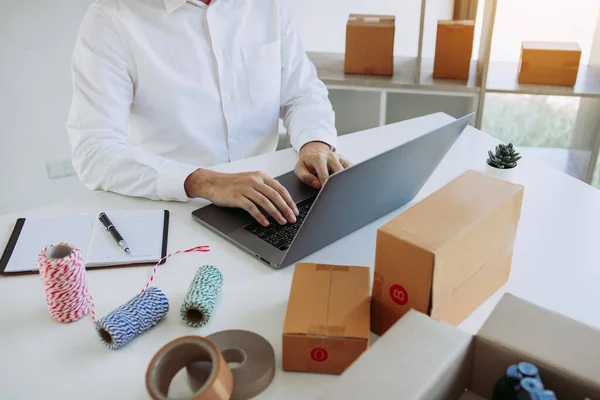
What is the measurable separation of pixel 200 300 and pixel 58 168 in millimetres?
2147

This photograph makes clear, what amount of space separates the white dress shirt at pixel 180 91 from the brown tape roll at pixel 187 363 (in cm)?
60

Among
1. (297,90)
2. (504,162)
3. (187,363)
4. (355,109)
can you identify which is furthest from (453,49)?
(187,363)

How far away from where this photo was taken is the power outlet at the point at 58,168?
9.21ft

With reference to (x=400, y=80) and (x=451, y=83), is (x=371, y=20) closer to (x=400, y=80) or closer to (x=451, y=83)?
(x=400, y=80)

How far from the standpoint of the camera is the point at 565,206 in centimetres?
135

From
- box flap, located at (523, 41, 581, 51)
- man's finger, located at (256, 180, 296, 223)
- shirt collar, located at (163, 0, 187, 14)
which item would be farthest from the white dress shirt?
box flap, located at (523, 41, 581, 51)

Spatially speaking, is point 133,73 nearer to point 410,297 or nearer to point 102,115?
point 102,115

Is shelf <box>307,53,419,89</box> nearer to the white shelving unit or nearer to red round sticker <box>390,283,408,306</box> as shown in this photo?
the white shelving unit

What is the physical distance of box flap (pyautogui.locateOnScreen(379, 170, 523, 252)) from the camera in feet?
2.91

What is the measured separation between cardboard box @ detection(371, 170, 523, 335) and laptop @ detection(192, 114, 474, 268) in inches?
4.8

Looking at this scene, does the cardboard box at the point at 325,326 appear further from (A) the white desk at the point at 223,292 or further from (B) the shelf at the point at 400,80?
(B) the shelf at the point at 400,80

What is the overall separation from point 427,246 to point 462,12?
225cm

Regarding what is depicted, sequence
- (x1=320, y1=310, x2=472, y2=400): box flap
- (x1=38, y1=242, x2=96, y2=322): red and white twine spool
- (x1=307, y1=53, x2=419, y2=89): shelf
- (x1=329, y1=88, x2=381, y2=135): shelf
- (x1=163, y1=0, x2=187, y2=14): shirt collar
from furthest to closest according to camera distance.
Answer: (x1=329, y1=88, x2=381, y2=135): shelf < (x1=307, y1=53, x2=419, y2=89): shelf < (x1=163, y1=0, x2=187, y2=14): shirt collar < (x1=38, y1=242, x2=96, y2=322): red and white twine spool < (x1=320, y1=310, x2=472, y2=400): box flap

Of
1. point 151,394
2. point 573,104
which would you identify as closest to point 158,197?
point 151,394
